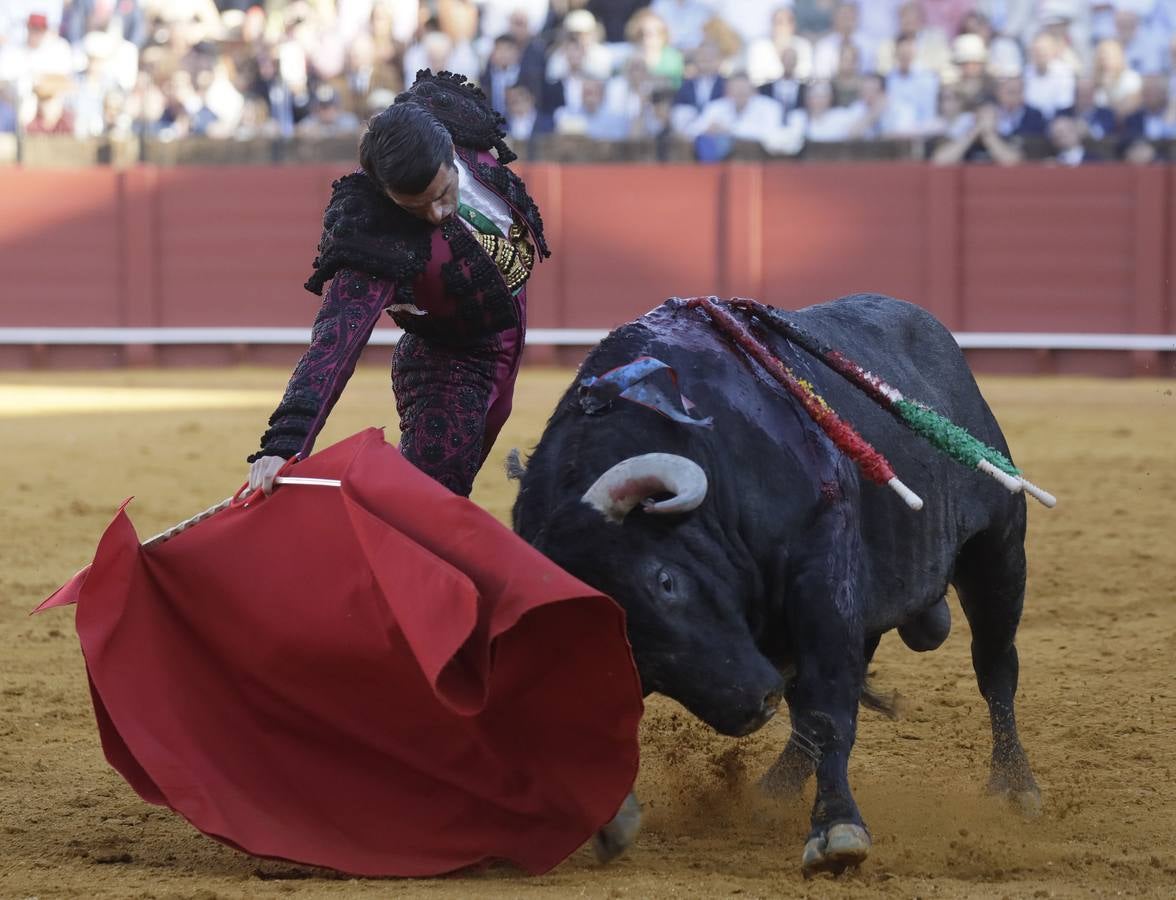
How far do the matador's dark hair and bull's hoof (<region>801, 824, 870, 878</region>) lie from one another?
1.08 meters

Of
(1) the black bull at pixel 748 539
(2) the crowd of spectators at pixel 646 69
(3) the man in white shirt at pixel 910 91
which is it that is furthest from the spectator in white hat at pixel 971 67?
(1) the black bull at pixel 748 539

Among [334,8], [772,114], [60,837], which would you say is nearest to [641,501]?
[60,837]

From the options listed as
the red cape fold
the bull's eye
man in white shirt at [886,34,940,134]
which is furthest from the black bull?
man in white shirt at [886,34,940,134]

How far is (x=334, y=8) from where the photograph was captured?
11008 millimetres

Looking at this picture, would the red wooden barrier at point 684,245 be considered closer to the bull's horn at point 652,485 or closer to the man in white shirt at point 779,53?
the man in white shirt at point 779,53

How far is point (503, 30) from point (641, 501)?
8.58 meters

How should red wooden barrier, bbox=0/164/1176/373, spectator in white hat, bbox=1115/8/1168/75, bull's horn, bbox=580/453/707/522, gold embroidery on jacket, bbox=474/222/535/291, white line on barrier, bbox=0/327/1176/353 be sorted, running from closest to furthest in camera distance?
bull's horn, bbox=580/453/707/522, gold embroidery on jacket, bbox=474/222/535/291, spectator in white hat, bbox=1115/8/1168/75, red wooden barrier, bbox=0/164/1176/373, white line on barrier, bbox=0/327/1176/353

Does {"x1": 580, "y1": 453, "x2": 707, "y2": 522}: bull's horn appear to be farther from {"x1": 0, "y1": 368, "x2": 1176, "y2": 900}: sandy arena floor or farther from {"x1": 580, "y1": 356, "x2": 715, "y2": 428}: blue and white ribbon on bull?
{"x1": 0, "y1": 368, "x2": 1176, "y2": 900}: sandy arena floor

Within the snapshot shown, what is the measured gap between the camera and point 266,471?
8.23ft

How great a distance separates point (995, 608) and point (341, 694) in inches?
55.7

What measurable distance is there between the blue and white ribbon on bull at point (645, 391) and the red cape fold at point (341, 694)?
11.0 inches

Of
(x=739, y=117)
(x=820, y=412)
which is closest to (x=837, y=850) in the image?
(x=820, y=412)

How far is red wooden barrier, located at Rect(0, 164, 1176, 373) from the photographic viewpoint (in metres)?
10.1

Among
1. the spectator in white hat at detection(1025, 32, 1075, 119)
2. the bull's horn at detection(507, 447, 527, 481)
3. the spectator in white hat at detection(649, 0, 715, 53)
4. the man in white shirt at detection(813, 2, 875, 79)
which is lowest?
the bull's horn at detection(507, 447, 527, 481)
